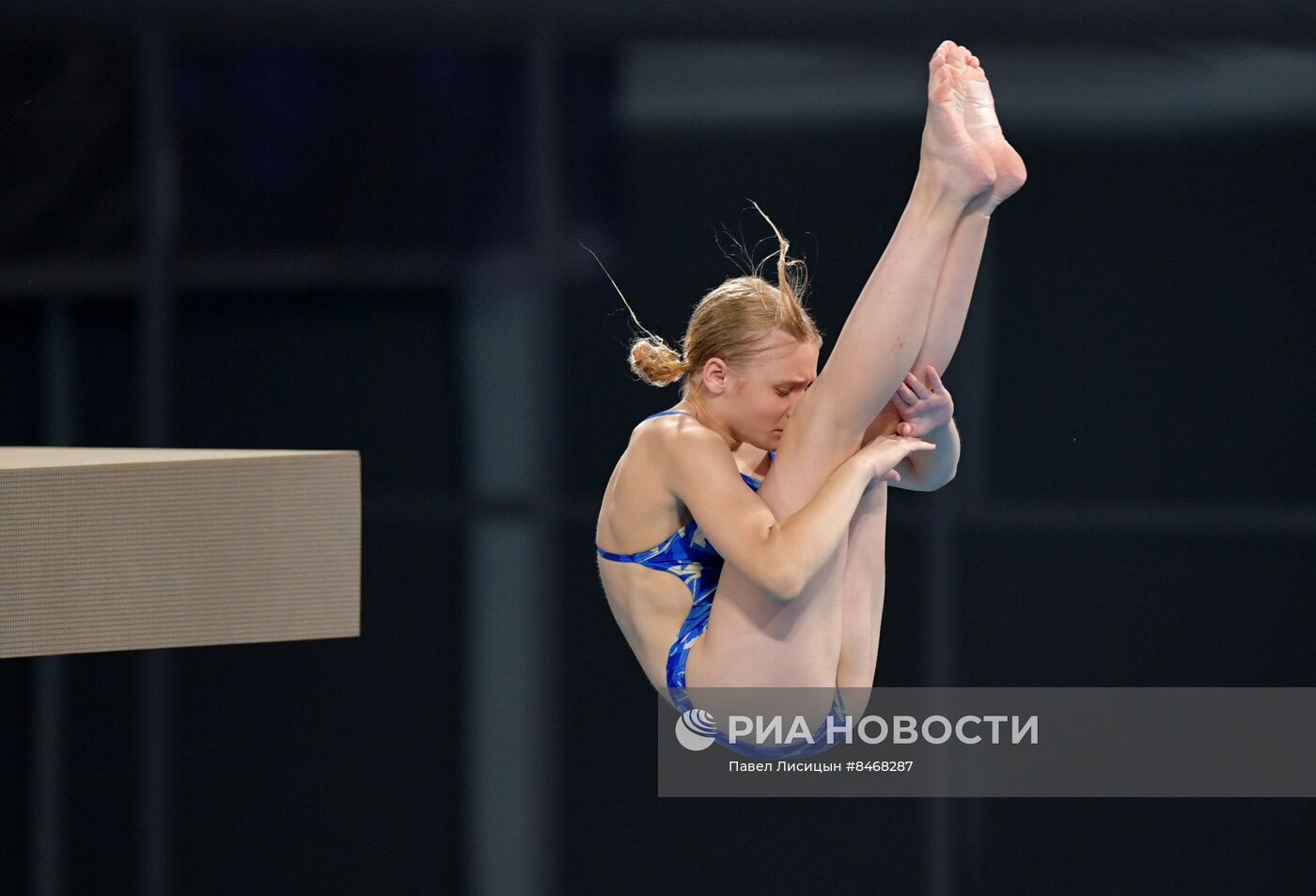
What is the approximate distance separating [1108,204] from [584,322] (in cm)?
157

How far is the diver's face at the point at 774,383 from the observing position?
252 cm

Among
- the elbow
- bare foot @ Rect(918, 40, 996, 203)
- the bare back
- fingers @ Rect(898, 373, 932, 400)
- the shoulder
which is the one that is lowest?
the elbow

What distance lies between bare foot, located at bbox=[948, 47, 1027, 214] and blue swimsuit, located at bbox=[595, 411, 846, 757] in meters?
0.59

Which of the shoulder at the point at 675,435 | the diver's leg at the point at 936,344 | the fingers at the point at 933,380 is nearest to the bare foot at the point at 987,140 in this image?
the diver's leg at the point at 936,344

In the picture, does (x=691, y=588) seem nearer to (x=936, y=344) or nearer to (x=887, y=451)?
(x=887, y=451)

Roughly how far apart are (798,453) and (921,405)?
24cm

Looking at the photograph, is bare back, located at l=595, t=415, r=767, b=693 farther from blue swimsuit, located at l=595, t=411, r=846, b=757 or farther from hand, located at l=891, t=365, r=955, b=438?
hand, located at l=891, t=365, r=955, b=438

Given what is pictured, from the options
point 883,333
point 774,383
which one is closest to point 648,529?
point 774,383

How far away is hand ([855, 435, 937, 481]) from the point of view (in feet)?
7.75

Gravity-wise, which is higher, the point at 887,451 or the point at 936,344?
the point at 936,344

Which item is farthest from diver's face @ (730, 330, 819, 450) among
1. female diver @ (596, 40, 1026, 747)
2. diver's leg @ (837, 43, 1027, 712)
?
diver's leg @ (837, 43, 1027, 712)

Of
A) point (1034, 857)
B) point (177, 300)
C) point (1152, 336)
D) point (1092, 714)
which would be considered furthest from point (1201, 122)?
point (177, 300)

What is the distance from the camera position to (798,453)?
7.72ft

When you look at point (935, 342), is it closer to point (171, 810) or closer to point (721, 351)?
point (721, 351)
